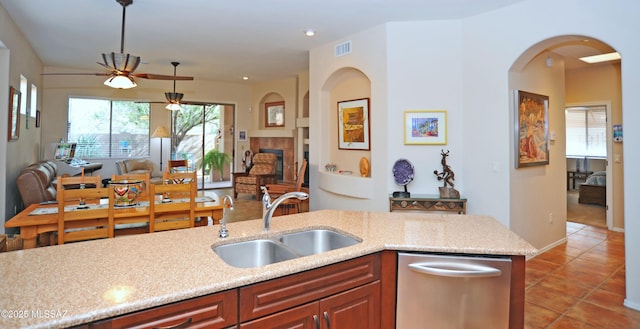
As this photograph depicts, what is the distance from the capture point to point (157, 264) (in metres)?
1.45

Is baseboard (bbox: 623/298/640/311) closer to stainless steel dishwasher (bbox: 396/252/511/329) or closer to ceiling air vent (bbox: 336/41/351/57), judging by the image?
stainless steel dishwasher (bbox: 396/252/511/329)

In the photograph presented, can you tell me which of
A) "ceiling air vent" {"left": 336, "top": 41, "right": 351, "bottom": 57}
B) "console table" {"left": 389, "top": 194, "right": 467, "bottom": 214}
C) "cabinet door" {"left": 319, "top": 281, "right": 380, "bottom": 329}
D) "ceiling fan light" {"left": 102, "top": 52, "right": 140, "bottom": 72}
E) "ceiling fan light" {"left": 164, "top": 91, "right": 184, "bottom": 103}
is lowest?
"cabinet door" {"left": 319, "top": 281, "right": 380, "bottom": 329}

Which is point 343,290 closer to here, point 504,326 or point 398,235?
point 398,235

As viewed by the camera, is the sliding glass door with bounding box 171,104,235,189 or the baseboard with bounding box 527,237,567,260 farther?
the sliding glass door with bounding box 171,104,235,189

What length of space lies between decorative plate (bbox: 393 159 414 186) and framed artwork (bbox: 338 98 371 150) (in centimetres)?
74

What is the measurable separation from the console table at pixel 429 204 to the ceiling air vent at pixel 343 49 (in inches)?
88.8

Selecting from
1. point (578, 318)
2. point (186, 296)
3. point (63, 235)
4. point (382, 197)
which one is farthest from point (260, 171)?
point (186, 296)

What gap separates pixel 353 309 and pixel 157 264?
0.89 m

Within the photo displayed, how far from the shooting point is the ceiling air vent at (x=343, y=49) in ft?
16.3

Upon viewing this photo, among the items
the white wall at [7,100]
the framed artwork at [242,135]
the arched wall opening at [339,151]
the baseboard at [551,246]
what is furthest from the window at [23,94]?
the baseboard at [551,246]

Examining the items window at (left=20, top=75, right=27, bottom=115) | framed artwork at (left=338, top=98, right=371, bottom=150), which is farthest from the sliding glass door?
framed artwork at (left=338, top=98, right=371, bottom=150)

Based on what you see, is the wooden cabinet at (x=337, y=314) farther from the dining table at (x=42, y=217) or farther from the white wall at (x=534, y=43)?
the white wall at (x=534, y=43)

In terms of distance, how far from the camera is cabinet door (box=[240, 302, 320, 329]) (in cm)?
136

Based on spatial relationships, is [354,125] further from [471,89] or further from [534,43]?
[534,43]
